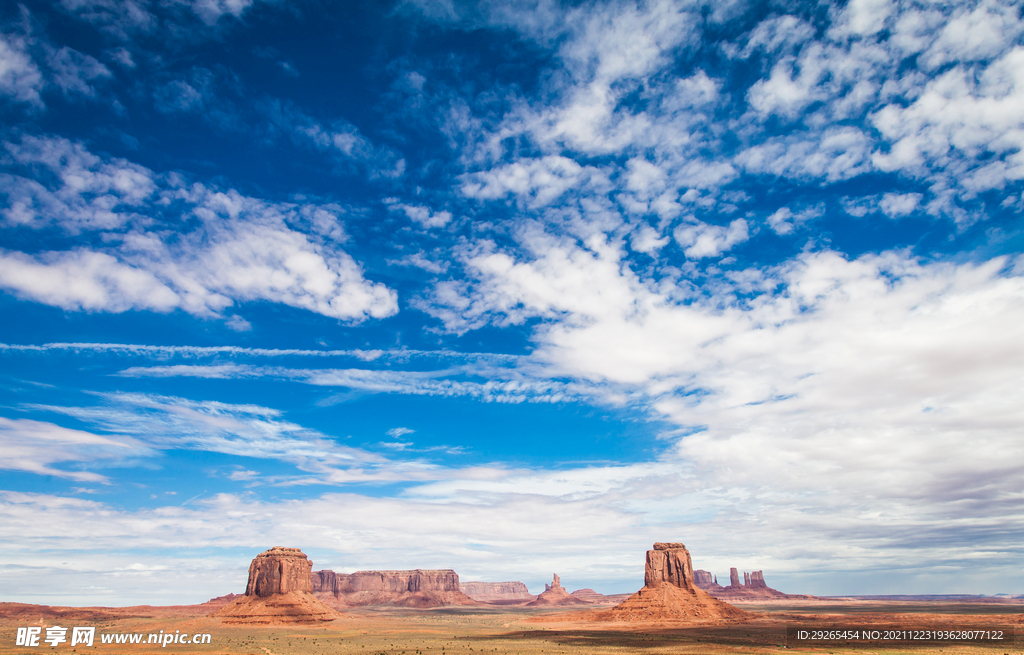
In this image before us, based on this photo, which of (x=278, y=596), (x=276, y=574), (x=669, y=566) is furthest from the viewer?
(x=669, y=566)

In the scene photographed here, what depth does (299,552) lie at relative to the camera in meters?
158

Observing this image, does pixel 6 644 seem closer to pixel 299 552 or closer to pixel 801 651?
pixel 299 552

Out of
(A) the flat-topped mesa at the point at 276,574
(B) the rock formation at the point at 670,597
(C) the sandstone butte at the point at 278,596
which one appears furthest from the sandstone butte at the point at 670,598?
(A) the flat-topped mesa at the point at 276,574

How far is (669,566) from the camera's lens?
163 metres

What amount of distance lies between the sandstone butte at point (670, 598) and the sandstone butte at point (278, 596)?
82018 mm

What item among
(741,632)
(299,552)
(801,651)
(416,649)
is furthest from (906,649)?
(299,552)

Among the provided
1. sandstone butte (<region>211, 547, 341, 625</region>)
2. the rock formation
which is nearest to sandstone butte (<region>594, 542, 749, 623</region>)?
the rock formation

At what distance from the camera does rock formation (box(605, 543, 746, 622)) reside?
143250mm

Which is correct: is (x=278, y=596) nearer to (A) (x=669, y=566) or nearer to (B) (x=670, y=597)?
(B) (x=670, y=597)

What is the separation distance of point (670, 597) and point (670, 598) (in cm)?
52

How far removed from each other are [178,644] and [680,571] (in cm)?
13188

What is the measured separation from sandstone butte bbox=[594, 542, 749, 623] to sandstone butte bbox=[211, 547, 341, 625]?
82018 mm

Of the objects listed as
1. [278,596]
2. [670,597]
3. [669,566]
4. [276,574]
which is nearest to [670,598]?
[670,597]

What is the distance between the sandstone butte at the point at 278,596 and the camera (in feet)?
431
